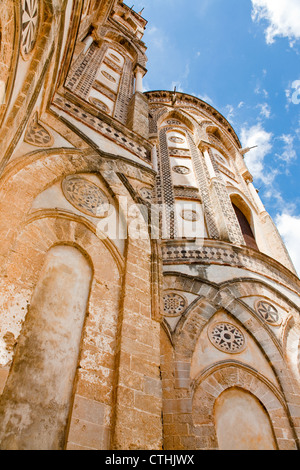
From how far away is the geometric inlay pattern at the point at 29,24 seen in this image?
3924 mm

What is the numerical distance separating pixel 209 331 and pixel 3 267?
13.9 ft

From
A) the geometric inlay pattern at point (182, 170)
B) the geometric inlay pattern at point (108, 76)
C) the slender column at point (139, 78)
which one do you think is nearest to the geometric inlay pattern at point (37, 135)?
the geometric inlay pattern at point (182, 170)

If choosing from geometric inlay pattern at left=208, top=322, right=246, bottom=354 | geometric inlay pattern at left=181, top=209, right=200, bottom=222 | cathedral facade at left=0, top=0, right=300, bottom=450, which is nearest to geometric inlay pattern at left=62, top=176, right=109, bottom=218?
cathedral facade at left=0, top=0, right=300, bottom=450

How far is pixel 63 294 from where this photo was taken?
3.93 m

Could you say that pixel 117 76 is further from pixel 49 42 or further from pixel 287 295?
pixel 287 295

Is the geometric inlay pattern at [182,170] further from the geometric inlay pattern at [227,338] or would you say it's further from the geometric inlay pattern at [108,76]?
the geometric inlay pattern at [227,338]

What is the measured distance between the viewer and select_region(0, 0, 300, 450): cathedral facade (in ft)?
10.6

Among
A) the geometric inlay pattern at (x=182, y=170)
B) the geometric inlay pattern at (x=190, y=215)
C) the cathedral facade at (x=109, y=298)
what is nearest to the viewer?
the cathedral facade at (x=109, y=298)

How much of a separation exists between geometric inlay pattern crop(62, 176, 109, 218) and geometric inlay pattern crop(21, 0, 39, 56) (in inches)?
69.4

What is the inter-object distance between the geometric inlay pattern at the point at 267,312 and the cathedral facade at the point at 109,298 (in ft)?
0.10

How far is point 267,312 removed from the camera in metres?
7.30

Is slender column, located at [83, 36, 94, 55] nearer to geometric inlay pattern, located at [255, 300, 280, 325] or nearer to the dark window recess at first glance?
the dark window recess

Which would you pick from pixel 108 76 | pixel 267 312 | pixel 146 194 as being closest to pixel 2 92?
pixel 146 194

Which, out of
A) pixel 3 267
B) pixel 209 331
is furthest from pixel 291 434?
pixel 3 267
